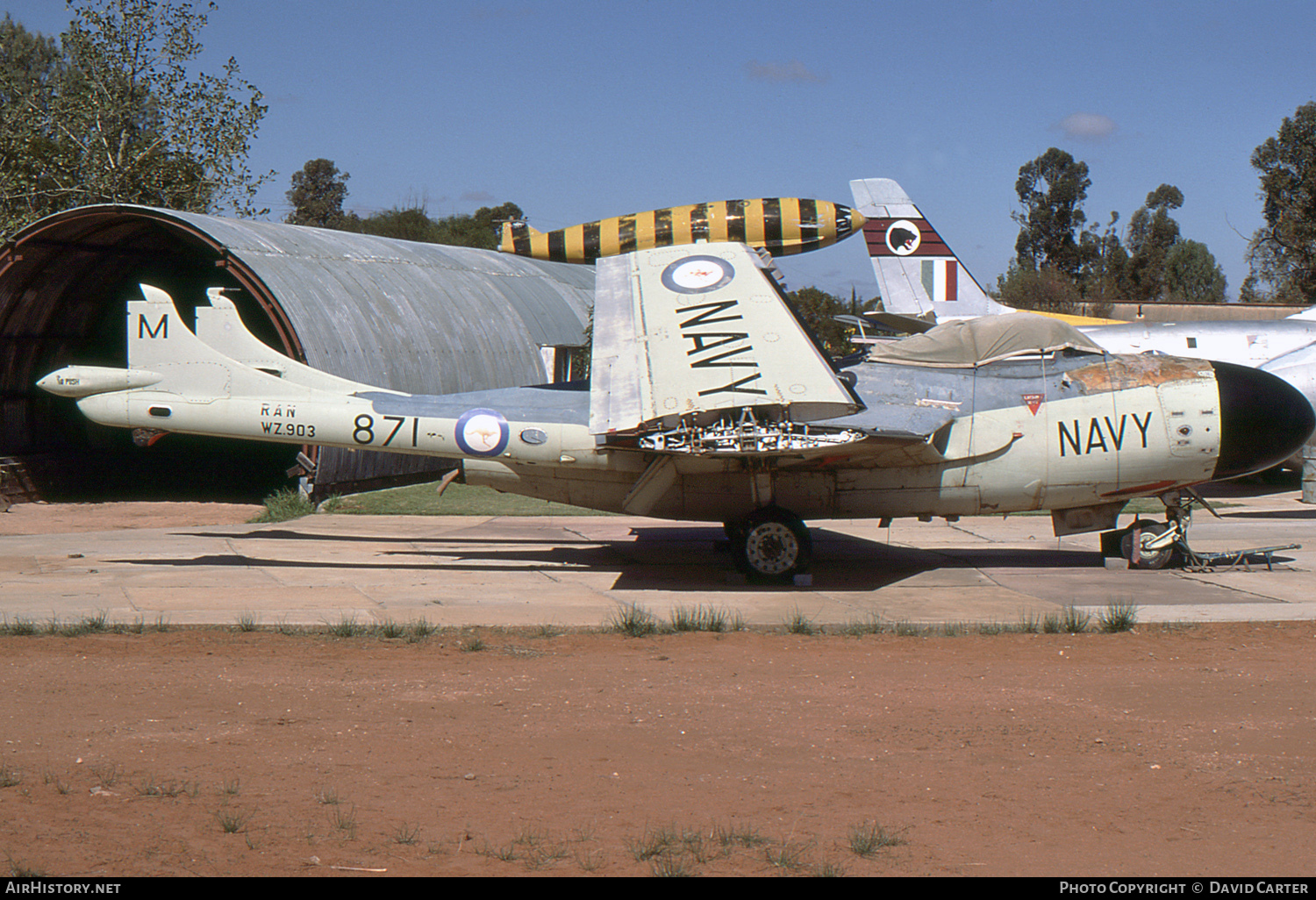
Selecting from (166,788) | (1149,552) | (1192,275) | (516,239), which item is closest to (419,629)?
(166,788)

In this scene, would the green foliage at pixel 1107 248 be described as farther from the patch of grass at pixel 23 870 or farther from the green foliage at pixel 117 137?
the patch of grass at pixel 23 870

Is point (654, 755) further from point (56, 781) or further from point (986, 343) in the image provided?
point (986, 343)

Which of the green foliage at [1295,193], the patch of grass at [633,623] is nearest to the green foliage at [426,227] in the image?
the green foliage at [1295,193]

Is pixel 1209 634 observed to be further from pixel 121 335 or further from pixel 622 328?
pixel 121 335

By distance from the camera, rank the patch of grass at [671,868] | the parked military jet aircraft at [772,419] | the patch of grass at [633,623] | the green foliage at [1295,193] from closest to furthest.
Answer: the patch of grass at [671,868]
the patch of grass at [633,623]
the parked military jet aircraft at [772,419]
the green foliage at [1295,193]

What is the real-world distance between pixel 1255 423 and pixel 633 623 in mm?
7857

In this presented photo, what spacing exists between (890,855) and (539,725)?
2.86 meters

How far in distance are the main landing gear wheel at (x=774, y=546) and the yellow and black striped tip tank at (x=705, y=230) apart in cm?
311

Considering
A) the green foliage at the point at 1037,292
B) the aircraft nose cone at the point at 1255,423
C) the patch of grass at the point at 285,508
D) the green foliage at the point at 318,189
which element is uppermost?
the green foliage at the point at 318,189

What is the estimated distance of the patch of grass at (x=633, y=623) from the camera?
10.4 meters

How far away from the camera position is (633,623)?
1048 cm

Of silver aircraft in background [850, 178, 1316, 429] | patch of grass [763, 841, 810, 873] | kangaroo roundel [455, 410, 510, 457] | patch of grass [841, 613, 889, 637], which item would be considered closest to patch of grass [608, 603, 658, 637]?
patch of grass [841, 613, 889, 637]

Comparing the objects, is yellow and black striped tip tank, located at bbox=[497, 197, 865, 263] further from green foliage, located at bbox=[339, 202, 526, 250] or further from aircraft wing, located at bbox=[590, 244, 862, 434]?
green foliage, located at bbox=[339, 202, 526, 250]

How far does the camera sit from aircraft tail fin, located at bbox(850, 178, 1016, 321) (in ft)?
80.8
